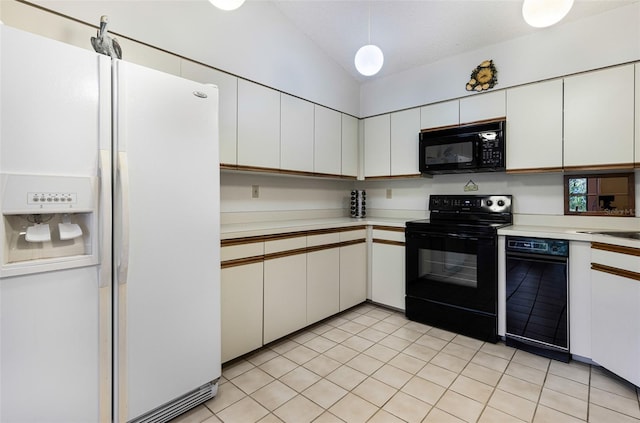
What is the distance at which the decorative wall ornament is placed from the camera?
2.81 m

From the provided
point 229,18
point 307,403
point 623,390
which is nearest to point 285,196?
point 229,18

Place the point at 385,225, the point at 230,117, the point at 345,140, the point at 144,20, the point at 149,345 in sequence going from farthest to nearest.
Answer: the point at 345,140 < the point at 385,225 < the point at 230,117 < the point at 144,20 < the point at 149,345

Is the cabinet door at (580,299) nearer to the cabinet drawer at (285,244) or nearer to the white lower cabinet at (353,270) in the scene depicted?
the white lower cabinet at (353,270)

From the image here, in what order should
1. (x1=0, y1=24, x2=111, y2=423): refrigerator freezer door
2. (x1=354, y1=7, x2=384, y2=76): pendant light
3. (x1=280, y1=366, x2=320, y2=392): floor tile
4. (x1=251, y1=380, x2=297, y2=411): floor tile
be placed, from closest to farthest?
(x1=0, y1=24, x2=111, y2=423): refrigerator freezer door, (x1=251, y1=380, x2=297, y2=411): floor tile, (x1=280, y1=366, x2=320, y2=392): floor tile, (x1=354, y1=7, x2=384, y2=76): pendant light

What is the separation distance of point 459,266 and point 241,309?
1843mm

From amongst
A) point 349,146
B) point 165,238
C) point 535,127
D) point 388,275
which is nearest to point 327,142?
point 349,146

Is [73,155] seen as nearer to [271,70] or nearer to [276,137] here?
[276,137]

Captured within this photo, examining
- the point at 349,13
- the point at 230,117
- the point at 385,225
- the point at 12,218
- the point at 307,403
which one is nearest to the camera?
the point at 12,218

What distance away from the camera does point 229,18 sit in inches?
96.8

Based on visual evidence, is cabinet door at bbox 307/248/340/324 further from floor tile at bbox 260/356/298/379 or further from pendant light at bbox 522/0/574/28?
pendant light at bbox 522/0/574/28

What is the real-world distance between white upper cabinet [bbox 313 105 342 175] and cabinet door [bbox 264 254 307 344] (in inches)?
42.5

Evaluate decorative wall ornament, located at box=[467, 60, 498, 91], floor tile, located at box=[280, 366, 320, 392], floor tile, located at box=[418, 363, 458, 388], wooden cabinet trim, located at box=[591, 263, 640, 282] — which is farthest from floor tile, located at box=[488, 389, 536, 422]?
decorative wall ornament, located at box=[467, 60, 498, 91]

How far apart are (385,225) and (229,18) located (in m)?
2.28

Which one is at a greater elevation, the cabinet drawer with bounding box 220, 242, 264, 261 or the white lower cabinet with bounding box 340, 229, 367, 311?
the cabinet drawer with bounding box 220, 242, 264, 261
